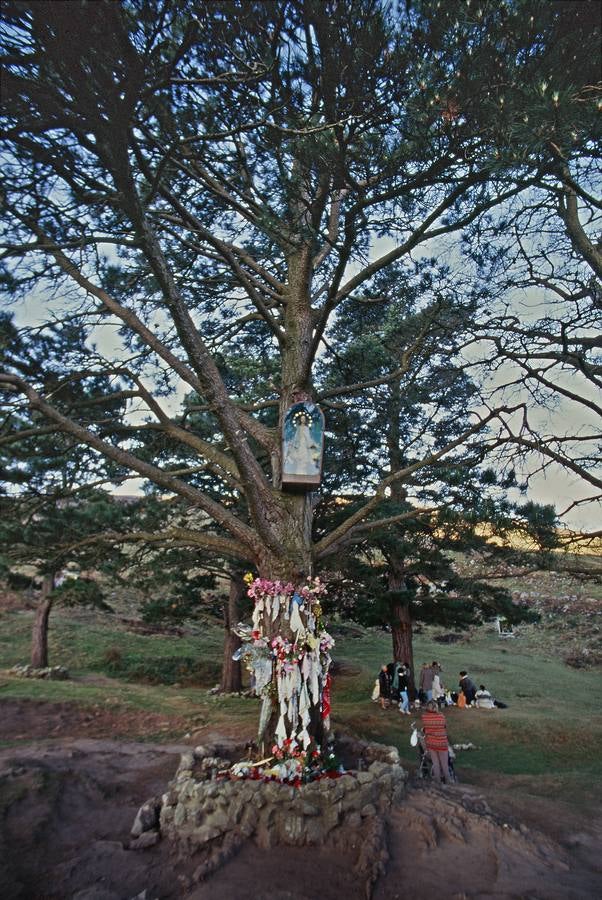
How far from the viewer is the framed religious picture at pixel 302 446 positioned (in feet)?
21.0

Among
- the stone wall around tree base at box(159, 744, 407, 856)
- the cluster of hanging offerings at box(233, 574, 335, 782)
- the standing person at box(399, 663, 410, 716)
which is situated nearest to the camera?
the stone wall around tree base at box(159, 744, 407, 856)

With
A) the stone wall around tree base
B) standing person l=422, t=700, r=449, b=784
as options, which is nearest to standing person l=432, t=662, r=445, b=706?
standing person l=422, t=700, r=449, b=784

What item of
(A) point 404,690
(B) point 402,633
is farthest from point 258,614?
(B) point 402,633

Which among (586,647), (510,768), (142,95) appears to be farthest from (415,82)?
(586,647)

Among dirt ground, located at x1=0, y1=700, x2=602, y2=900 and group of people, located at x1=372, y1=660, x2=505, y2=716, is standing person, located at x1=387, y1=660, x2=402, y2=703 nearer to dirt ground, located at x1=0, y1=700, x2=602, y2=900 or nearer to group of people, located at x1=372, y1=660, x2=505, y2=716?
group of people, located at x1=372, y1=660, x2=505, y2=716

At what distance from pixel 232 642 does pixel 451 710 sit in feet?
18.4

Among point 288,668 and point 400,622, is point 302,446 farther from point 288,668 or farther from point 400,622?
point 400,622

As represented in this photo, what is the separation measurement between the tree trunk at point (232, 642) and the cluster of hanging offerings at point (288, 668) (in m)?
7.99

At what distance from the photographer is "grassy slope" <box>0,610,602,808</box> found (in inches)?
366

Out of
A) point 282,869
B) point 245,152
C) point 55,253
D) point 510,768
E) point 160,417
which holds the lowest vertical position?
point 510,768

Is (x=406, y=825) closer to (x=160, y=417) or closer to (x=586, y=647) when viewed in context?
(x=160, y=417)

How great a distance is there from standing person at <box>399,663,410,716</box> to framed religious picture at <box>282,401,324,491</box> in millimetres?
7799

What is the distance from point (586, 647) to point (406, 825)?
23.0m

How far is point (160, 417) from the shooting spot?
21.2ft
